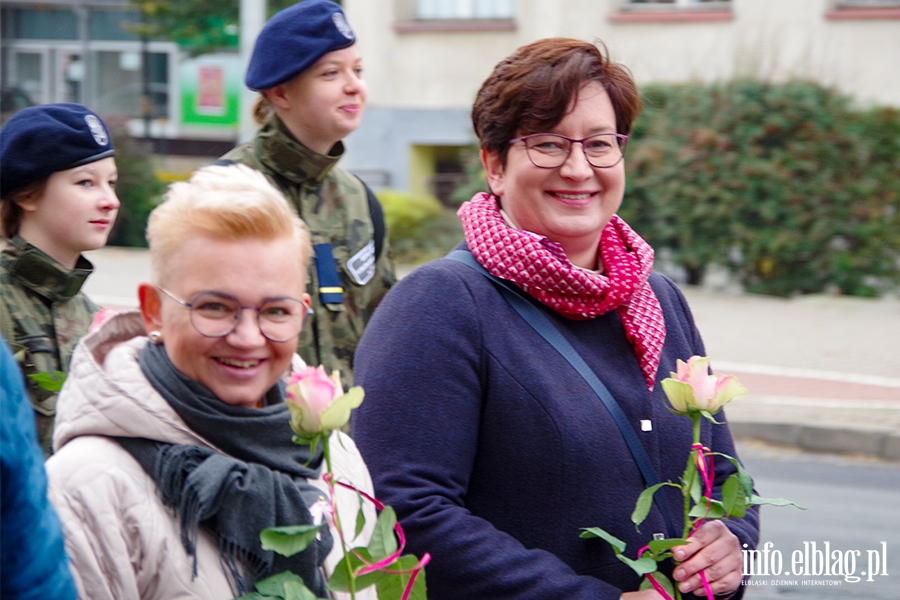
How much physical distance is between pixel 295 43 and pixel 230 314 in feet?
5.63

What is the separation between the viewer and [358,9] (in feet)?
61.3

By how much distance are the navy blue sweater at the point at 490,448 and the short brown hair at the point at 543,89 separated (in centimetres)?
35

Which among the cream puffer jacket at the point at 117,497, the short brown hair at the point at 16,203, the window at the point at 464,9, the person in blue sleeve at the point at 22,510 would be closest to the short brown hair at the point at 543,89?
the cream puffer jacket at the point at 117,497

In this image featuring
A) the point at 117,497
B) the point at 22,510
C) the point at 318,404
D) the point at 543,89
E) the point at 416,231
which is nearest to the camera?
the point at 22,510

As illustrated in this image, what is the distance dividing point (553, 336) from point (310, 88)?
4.71 feet

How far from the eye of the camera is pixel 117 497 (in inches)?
69.3

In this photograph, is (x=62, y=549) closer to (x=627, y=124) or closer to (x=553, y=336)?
(x=553, y=336)

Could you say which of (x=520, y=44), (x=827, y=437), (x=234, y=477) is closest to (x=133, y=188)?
(x=520, y=44)

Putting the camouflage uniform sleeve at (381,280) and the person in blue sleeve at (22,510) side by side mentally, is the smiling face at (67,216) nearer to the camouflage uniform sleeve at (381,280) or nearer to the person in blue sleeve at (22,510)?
the camouflage uniform sleeve at (381,280)

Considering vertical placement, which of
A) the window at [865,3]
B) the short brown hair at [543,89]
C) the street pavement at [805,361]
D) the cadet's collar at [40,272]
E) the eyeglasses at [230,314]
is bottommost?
the street pavement at [805,361]

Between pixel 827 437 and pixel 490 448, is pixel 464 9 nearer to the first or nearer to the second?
pixel 827 437

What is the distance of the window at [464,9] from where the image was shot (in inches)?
737

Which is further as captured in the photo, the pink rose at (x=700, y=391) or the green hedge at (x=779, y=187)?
the green hedge at (x=779, y=187)

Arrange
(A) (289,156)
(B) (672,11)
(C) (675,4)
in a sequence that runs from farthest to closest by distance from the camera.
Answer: (C) (675,4) → (B) (672,11) → (A) (289,156)
